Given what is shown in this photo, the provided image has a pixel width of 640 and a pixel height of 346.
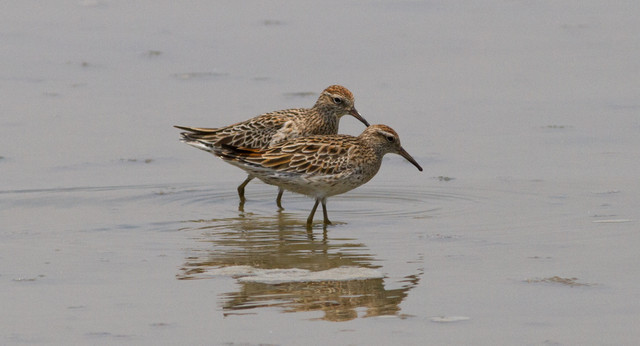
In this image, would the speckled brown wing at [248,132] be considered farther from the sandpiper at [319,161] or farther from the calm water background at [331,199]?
the sandpiper at [319,161]

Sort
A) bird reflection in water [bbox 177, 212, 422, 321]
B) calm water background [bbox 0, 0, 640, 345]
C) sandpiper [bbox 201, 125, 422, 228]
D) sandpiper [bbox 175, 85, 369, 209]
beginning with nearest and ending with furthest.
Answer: calm water background [bbox 0, 0, 640, 345]
bird reflection in water [bbox 177, 212, 422, 321]
sandpiper [bbox 201, 125, 422, 228]
sandpiper [bbox 175, 85, 369, 209]

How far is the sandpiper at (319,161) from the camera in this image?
37.7ft

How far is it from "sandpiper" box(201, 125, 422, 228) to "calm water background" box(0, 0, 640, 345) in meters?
0.41

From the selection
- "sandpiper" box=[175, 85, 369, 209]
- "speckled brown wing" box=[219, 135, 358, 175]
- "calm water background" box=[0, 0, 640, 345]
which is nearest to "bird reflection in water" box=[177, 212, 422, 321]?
"calm water background" box=[0, 0, 640, 345]

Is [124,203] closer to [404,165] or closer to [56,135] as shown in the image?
[56,135]

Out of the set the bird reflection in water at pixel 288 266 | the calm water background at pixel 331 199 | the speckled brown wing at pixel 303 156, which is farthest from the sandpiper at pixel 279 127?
the bird reflection in water at pixel 288 266

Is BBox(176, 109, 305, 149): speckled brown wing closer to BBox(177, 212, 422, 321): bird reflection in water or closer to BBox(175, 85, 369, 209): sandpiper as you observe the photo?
BBox(175, 85, 369, 209): sandpiper

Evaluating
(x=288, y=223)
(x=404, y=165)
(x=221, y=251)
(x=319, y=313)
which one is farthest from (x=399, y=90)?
(x=319, y=313)

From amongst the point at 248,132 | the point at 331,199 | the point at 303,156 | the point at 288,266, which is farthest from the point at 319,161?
the point at 288,266

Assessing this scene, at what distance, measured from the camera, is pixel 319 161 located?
11.5m

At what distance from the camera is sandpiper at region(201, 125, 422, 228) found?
11484 millimetres

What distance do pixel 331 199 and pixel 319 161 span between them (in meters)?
1.55

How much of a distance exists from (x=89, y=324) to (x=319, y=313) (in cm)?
156

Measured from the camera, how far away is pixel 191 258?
994cm
